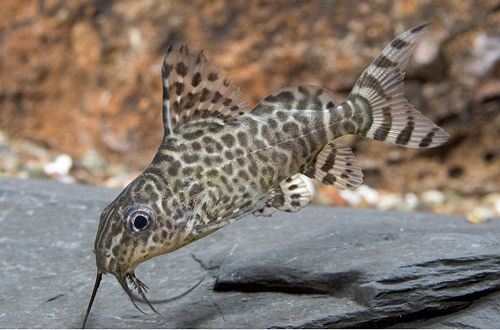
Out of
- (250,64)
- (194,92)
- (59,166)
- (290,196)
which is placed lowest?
(290,196)

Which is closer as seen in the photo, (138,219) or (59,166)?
(138,219)

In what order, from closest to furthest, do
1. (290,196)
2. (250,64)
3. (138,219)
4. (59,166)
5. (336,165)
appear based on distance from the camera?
(138,219)
(290,196)
(336,165)
(250,64)
(59,166)

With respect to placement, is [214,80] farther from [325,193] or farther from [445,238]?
[325,193]

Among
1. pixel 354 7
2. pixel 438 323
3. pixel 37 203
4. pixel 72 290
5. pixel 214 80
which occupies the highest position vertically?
pixel 354 7

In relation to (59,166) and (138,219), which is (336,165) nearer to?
(138,219)

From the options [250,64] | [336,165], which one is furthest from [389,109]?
[250,64]

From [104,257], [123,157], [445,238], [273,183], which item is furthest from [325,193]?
[104,257]

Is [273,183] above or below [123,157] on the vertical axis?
below
